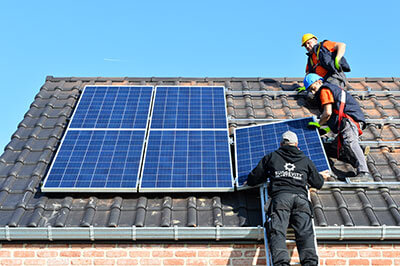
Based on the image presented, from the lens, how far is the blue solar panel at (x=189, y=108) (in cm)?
1015

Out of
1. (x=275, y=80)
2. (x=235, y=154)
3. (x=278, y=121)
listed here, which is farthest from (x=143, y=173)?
(x=275, y=80)

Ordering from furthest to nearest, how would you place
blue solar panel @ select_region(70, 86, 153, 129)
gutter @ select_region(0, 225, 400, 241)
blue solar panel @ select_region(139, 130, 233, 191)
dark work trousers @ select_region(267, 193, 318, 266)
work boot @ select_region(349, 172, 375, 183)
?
blue solar panel @ select_region(70, 86, 153, 129) < work boot @ select_region(349, 172, 375, 183) < blue solar panel @ select_region(139, 130, 233, 191) < gutter @ select_region(0, 225, 400, 241) < dark work trousers @ select_region(267, 193, 318, 266)

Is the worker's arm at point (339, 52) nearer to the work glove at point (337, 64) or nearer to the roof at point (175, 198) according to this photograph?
the work glove at point (337, 64)

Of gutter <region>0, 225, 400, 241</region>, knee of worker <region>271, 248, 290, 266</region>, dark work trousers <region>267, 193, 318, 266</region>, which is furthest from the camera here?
gutter <region>0, 225, 400, 241</region>

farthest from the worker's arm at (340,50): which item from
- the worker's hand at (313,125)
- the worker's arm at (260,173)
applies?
the worker's arm at (260,173)

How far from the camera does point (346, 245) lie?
7680 mm

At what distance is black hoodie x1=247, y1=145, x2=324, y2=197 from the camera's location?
24.3 ft

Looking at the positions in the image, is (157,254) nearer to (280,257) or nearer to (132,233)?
(132,233)

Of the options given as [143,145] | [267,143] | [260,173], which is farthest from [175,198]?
[267,143]

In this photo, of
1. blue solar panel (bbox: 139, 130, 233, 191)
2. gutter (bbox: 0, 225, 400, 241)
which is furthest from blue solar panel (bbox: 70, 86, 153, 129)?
gutter (bbox: 0, 225, 400, 241)

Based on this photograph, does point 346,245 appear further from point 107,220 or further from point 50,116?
point 50,116

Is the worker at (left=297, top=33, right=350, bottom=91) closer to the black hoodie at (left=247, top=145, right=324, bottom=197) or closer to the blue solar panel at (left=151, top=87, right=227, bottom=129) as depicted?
the blue solar panel at (left=151, top=87, right=227, bottom=129)

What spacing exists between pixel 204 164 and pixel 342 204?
242 cm

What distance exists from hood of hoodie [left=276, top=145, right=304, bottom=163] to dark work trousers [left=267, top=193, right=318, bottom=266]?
0.60m
